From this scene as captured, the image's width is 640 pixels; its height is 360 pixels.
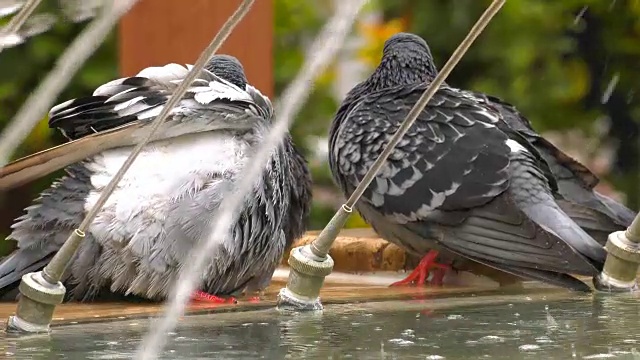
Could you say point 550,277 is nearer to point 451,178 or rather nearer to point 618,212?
point 451,178

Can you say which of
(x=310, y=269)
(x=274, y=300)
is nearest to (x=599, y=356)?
(x=310, y=269)

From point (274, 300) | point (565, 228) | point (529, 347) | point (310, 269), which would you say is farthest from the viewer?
point (565, 228)

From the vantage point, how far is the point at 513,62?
22.9 ft

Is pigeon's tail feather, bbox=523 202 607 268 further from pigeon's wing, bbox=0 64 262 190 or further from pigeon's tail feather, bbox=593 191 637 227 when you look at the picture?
pigeon's wing, bbox=0 64 262 190

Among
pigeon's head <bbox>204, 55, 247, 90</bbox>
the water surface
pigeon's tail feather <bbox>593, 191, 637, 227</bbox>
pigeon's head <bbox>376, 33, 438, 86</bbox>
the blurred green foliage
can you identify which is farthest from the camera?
the blurred green foliage

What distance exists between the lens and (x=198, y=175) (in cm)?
377

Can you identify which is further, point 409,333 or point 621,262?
point 621,262

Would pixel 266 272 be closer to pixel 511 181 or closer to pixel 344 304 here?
pixel 344 304

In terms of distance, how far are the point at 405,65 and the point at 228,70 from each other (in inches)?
35.2

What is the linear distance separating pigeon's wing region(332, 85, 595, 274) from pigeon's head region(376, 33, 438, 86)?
1.10 ft

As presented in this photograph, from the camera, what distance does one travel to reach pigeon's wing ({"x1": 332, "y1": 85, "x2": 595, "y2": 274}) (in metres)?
4.13

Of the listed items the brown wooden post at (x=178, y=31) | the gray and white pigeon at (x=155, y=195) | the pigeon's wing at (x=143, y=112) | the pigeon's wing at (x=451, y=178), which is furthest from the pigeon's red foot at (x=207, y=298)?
the brown wooden post at (x=178, y=31)

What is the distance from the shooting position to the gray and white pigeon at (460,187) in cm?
407

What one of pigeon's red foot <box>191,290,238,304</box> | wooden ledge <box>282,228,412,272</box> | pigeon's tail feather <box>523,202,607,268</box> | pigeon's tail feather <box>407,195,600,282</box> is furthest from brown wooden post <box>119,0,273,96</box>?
pigeon's tail feather <box>523,202,607,268</box>
